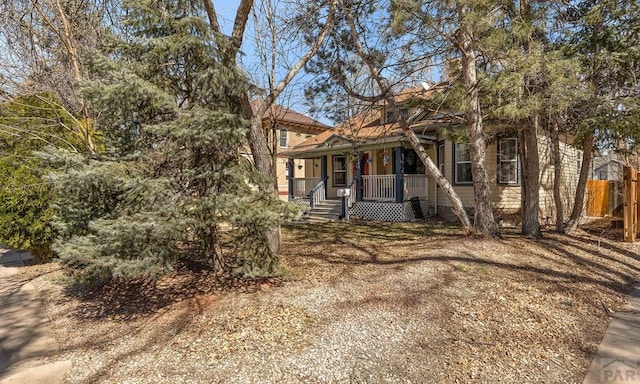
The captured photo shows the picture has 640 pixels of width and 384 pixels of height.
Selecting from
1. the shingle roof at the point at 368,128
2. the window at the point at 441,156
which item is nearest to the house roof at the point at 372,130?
the shingle roof at the point at 368,128

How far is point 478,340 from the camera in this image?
3525 mm

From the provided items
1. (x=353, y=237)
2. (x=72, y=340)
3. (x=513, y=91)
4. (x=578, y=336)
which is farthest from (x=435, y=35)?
(x=72, y=340)

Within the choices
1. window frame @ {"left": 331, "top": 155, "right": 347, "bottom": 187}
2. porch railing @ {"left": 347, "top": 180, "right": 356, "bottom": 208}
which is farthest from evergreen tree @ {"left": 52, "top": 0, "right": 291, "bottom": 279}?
window frame @ {"left": 331, "top": 155, "right": 347, "bottom": 187}

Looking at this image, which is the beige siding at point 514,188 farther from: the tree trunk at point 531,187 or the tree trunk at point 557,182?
the tree trunk at point 531,187

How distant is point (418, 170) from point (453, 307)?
10.7 m

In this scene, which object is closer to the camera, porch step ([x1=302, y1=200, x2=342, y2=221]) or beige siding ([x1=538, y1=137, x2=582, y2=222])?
beige siding ([x1=538, y1=137, x2=582, y2=222])

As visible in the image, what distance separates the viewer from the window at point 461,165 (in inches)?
486

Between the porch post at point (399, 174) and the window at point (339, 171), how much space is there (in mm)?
4634

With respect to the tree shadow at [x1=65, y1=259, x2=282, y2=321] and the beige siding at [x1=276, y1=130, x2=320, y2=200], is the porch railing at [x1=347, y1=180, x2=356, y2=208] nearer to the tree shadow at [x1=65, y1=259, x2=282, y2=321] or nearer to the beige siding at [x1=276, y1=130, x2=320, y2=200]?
the beige siding at [x1=276, y1=130, x2=320, y2=200]

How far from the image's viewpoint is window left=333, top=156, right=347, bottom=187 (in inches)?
684

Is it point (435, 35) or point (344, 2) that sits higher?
point (344, 2)

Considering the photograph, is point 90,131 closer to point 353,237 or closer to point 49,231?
point 49,231

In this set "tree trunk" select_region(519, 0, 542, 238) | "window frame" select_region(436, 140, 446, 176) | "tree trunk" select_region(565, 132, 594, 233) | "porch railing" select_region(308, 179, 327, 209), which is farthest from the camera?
"porch railing" select_region(308, 179, 327, 209)

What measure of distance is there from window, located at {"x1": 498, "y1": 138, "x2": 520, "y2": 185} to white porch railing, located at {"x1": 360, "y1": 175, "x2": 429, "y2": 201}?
9.02 ft
